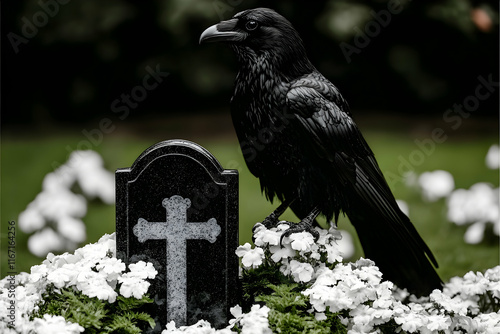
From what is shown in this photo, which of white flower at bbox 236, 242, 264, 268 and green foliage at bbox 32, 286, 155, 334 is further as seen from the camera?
white flower at bbox 236, 242, 264, 268

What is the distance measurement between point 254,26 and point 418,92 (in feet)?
16.7

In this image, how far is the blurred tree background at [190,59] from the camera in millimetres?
7180

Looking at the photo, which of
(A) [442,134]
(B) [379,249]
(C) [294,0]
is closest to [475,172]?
(A) [442,134]

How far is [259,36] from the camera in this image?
288 centimetres

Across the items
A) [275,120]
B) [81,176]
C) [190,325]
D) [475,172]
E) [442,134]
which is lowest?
[190,325]

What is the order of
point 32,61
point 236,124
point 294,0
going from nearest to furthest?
point 236,124
point 294,0
point 32,61

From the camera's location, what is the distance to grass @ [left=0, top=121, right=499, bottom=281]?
15.0 ft

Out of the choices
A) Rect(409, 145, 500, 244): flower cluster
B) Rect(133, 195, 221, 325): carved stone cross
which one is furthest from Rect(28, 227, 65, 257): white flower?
Rect(409, 145, 500, 244): flower cluster

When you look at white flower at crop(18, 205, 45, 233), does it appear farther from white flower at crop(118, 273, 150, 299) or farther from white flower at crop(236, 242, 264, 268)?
white flower at crop(236, 242, 264, 268)

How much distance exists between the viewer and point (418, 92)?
24.7 feet

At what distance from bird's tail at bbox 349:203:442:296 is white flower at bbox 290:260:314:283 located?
465mm

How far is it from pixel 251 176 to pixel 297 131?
3389mm

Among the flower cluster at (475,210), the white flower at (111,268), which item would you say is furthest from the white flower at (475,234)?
the white flower at (111,268)

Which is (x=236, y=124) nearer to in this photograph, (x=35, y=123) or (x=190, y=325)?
(x=190, y=325)
